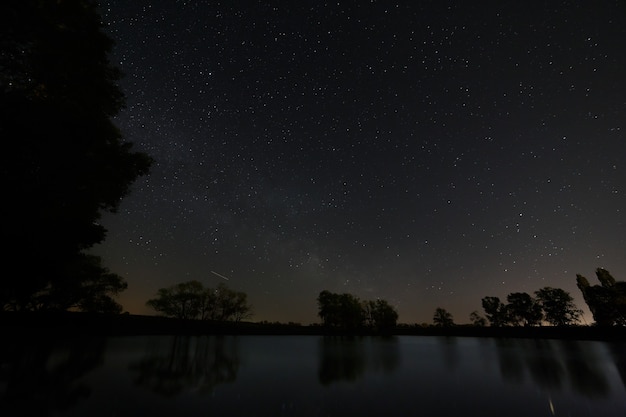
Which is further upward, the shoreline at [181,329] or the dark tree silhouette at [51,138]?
the dark tree silhouette at [51,138]

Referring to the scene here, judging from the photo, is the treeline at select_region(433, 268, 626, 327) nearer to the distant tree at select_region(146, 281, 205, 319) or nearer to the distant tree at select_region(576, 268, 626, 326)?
the distant tree at select_region(576, 268, 626, 326)

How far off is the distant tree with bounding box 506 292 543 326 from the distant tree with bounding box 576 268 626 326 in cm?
2018

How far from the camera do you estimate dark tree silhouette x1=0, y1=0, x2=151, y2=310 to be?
7977 mm

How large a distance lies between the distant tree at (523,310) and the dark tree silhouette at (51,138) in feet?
395

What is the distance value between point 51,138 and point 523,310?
12299 centimetres

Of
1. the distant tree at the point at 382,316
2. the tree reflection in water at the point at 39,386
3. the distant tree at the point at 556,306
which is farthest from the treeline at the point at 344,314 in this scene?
Result: the tree reflection in water at the point at 39,386

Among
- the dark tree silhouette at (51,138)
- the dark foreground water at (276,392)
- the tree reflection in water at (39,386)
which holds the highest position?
the dark tree silhouette at (51,138)

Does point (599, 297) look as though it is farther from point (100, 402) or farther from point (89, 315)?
point (89, 315)

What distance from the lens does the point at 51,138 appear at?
28.1 feet

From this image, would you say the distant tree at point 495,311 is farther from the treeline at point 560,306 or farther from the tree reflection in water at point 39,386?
the tree reflection in water at point 39,386

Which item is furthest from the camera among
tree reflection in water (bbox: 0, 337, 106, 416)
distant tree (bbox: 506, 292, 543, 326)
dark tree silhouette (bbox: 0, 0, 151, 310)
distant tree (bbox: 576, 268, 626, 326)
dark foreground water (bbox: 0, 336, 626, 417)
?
distant tree (bbox: 506, 292, 543, 326)

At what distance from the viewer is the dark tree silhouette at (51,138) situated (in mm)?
7977

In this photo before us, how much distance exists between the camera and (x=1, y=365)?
11039 millimetres

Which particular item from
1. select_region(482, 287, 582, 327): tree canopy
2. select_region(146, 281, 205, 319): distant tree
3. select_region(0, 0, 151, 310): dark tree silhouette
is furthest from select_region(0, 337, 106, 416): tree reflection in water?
select_region(482, 287, 582, 327): tree canopy
